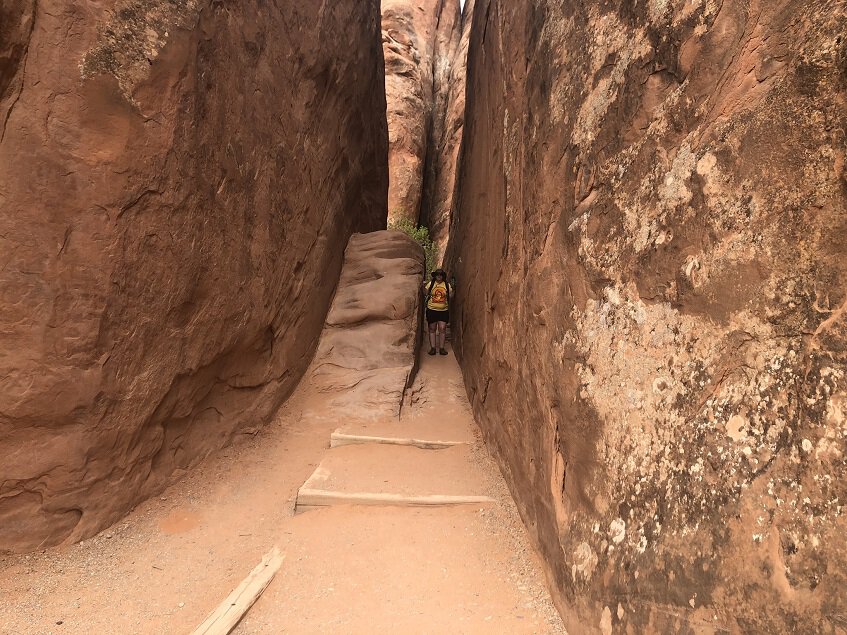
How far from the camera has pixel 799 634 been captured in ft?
4.04

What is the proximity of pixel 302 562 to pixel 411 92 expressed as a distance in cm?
1575

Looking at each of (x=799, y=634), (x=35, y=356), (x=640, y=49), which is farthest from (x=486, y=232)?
(x=799, y=634)

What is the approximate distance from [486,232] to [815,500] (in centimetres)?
392

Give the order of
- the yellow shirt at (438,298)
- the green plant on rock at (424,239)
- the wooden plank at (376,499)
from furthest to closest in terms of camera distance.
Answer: the green plant on rock at (424,239)
the yellow shirt at (438,298)
the wooden plank at (376,499)

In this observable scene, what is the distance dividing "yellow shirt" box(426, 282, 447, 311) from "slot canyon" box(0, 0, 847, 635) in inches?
47.1

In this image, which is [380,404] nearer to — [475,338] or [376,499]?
[475,338]

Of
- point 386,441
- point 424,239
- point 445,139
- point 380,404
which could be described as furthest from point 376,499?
point 445,139

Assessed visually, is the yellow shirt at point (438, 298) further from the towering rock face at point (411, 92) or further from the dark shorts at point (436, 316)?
the towering rock face at point (411, 92)

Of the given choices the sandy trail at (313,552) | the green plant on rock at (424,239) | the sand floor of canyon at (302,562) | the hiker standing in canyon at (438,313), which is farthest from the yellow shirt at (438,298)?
the green plant on rock at (424,239)

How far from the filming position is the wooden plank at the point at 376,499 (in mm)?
3518

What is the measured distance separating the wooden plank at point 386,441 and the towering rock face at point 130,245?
85 cm

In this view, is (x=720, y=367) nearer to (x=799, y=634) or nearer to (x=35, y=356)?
(x=799, y=634)

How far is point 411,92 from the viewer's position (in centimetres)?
1596

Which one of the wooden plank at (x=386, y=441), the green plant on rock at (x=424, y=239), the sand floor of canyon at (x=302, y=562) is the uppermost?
the green plant on rock at (x=424, y=239)
